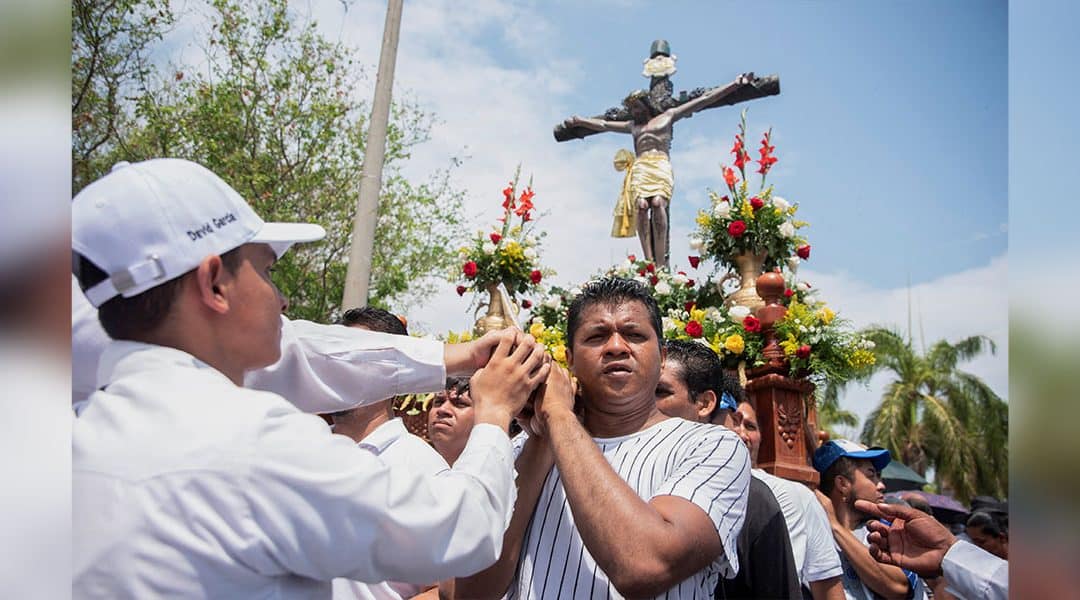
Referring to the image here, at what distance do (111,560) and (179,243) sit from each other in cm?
47

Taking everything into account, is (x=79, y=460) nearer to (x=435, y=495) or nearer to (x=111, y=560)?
(x=111, y=560)

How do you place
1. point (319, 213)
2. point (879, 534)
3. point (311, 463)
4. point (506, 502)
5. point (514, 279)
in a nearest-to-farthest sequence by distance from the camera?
point (311, 463)
point (506, 502)
point (879, 534)
point (514, 279)
point (319, 213)

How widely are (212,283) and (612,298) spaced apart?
1.38 meters

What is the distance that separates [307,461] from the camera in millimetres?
1363

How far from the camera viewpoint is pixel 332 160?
9.69 meters

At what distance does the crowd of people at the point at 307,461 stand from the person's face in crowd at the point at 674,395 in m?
0.98

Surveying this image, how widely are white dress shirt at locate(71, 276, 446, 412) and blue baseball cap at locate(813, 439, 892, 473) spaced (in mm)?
3253

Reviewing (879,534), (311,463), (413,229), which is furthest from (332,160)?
(311,463)

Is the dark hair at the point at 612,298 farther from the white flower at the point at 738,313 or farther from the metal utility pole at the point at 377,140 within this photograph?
the white flower at the point at 738,313

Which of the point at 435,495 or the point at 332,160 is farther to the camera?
the point at 332,160

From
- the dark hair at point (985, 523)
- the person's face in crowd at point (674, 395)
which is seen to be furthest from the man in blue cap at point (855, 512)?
the person's face in crowd at point (674, 395)

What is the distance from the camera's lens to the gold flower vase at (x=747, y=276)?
607cm

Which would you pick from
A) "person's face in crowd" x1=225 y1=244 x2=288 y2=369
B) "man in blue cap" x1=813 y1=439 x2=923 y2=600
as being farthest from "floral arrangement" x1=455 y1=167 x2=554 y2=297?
"person's face in crowd" x1=225 y1=244 x2=288 y2=369

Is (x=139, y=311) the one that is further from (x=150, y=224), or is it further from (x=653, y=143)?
(x=653, y=143)
